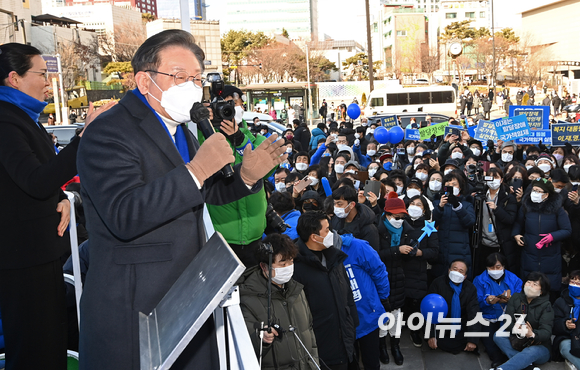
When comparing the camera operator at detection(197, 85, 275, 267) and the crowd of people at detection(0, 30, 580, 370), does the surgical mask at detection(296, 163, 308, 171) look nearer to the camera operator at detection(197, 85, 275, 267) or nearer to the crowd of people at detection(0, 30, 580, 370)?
the crowd of people at detection(0, 30, 580, 370)

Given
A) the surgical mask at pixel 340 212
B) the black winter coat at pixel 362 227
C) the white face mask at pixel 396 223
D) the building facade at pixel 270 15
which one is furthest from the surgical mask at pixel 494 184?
the building facade at pixel 270 15

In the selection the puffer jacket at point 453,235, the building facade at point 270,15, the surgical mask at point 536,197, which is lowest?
the puffer jacket at point 453,235

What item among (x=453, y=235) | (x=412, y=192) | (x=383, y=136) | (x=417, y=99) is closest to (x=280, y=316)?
(x=453, y=235)

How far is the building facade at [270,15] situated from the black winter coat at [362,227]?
14307 cm

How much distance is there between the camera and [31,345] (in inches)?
92.7

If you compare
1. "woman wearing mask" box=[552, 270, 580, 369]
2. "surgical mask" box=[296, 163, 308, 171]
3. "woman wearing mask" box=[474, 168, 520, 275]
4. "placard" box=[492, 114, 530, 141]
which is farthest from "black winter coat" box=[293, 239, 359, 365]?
"placard" box=[492, 114, 530, 141]

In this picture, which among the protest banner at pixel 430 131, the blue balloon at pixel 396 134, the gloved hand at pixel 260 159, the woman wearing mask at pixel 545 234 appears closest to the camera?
the gloved hand at pixel 260 159

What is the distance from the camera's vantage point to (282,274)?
375 centimetres

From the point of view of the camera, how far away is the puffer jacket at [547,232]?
21.6 feet

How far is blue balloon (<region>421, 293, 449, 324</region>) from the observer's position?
578 cm

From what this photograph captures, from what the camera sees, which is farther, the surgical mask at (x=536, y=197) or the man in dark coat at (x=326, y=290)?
the surgical mask at (x=536, y=197)

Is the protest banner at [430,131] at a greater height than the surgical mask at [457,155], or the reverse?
the protest banner at [430,131]

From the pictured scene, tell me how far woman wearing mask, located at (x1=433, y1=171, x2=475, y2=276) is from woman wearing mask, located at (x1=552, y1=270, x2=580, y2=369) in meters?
1.25

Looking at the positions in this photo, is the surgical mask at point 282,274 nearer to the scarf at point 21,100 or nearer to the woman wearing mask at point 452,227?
the scarf at point 21,100
